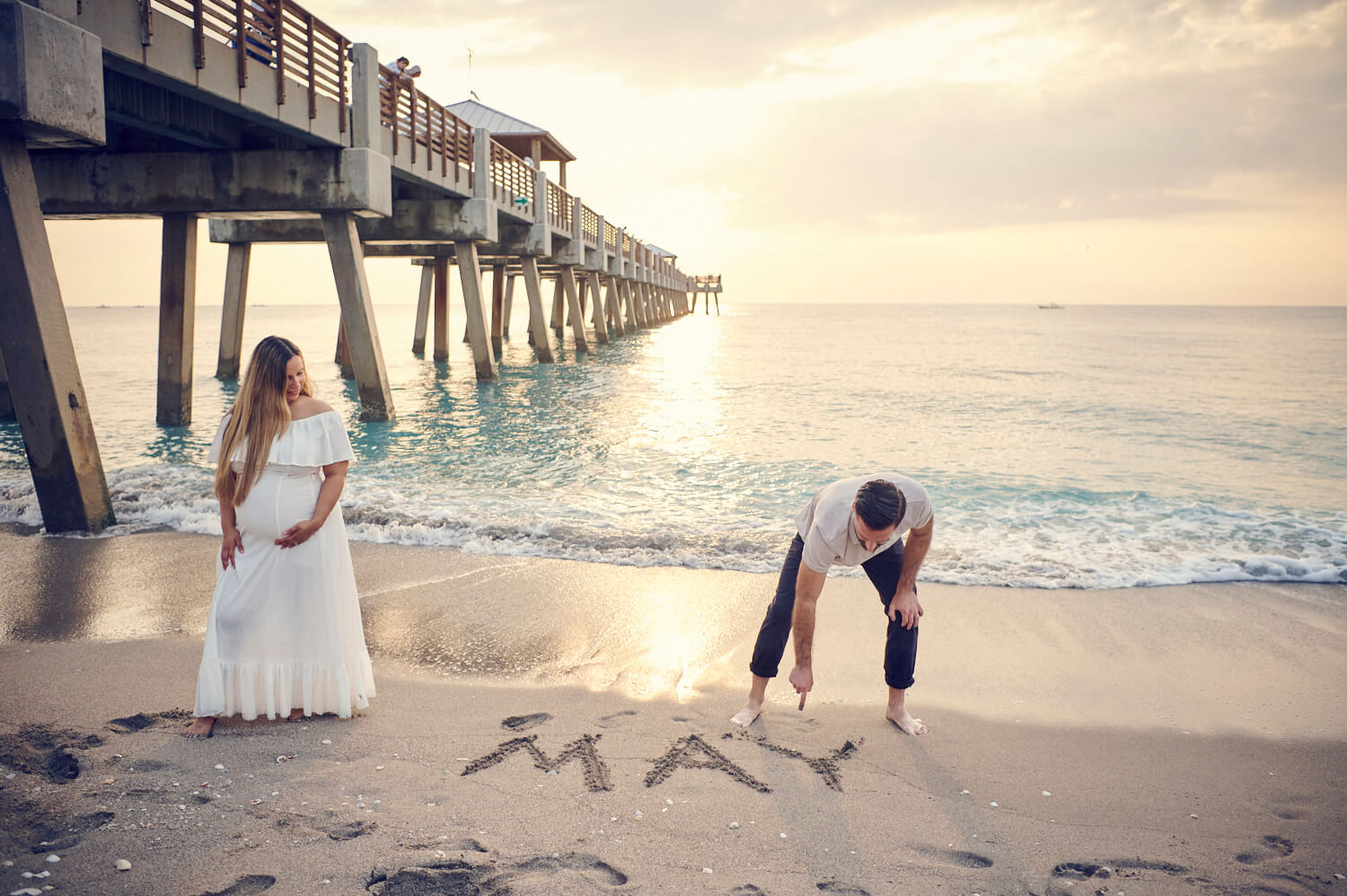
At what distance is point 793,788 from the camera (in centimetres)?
288

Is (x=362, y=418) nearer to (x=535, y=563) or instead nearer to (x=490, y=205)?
(x=490, y=205)

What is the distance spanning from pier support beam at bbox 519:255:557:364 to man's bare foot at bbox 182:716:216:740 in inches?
891

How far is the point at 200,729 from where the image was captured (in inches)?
119

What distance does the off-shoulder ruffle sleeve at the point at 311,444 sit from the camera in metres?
2.98

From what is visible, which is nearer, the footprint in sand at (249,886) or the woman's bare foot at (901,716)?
the footprint in sand at (249,886)

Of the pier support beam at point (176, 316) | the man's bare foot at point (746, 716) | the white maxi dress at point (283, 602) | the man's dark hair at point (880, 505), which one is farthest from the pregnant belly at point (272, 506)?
the pier support beam at point (176, 316)

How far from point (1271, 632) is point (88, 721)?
6077mm

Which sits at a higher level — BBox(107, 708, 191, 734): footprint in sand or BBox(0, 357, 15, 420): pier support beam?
BBox(0, 357, 15, 420): pier support beam

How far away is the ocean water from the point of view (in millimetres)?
6590

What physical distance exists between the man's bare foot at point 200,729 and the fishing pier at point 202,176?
4132mm

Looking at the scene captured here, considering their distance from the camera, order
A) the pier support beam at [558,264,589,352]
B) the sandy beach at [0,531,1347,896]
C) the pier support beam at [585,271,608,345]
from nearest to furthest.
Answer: the sandy beach at [0,531,1347,896] → the pier support beam at [558,264,589,352] → the pier support beam at [585,271,608,345]

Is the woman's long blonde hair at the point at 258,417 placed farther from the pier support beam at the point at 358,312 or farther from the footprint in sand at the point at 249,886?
the pier support beam at the point at 358,312

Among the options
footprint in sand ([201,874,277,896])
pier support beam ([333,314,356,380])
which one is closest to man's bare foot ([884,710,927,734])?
footprint in sand ([201,874,277,896])

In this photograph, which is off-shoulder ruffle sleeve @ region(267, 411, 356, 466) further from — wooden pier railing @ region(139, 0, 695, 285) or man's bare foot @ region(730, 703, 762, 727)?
wooden pier railing @ region(139, 0, 695, 285)
